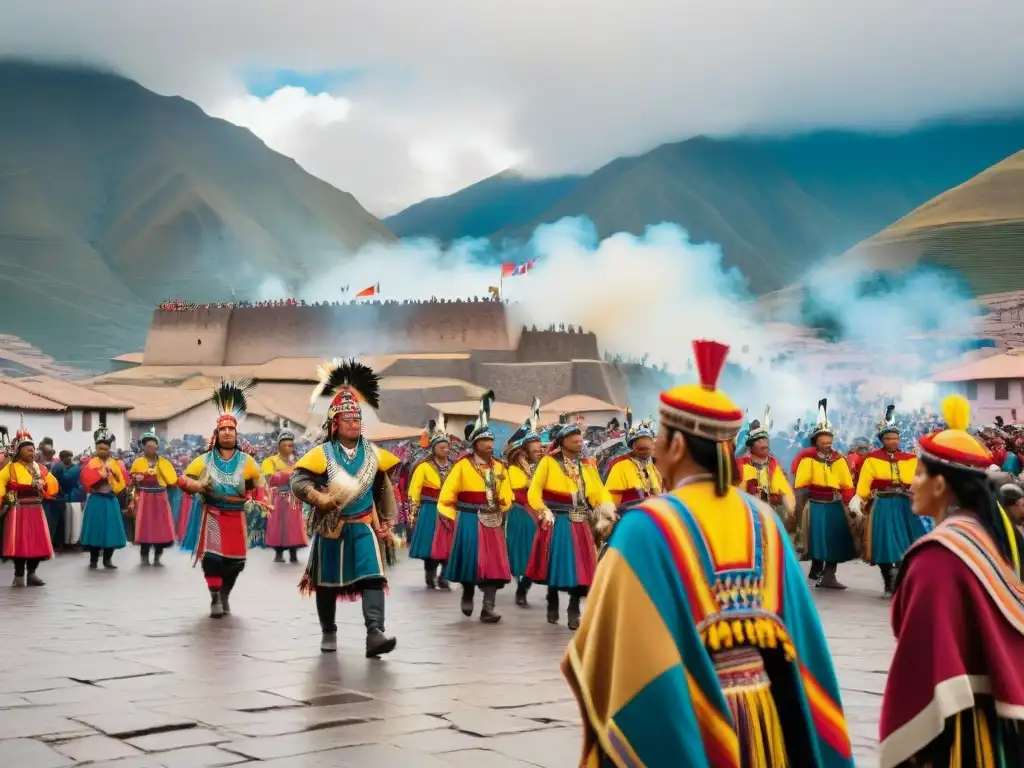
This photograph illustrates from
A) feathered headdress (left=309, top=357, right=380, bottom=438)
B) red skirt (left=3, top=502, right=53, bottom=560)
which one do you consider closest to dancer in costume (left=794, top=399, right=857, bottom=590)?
feathered headdress (left=309, top=357, right=380, bottom=438)

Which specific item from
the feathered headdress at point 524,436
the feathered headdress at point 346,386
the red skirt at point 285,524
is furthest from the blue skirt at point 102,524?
the feathered headdress at point 346,386

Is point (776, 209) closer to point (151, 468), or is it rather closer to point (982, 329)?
point (982, 329)

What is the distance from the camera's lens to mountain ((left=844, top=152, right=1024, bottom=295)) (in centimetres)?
6038

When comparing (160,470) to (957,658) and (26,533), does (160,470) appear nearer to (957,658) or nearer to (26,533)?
(26,533)

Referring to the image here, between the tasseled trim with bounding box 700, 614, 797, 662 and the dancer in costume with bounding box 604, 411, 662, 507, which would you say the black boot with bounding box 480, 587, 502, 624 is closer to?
the dancer in costume with bounding box 604, 411, 662, 507

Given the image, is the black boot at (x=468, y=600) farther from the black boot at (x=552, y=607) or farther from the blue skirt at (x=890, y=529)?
the blue skirt at (x=890, y=529)

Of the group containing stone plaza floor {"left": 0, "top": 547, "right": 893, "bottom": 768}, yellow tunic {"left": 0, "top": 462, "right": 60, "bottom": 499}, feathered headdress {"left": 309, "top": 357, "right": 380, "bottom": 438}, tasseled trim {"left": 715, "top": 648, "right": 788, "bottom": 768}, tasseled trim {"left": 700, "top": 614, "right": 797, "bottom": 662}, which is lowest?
stone plaza floor {"left": 0, "top": 547, "right": 893, "bottom": 768}

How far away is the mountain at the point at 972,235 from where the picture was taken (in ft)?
198

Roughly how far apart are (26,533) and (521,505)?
539 cm

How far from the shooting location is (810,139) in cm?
10731

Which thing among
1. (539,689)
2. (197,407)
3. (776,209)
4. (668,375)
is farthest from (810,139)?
(539,689)

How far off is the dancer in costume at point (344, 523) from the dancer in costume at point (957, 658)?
569 cm

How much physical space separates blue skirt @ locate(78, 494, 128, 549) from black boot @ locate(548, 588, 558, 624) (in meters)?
7.57

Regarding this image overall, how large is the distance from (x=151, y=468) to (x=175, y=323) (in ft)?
190
